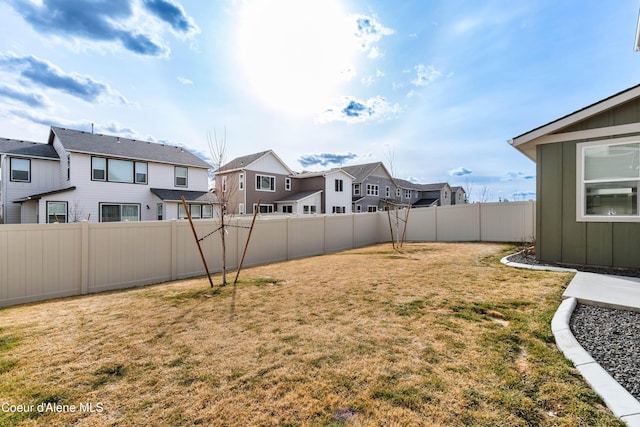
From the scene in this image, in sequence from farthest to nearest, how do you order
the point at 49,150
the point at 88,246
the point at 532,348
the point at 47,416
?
the point at 49,150, the point at 88,246, the point at 532,348, the point at 47,416

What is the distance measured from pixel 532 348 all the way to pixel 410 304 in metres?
1.75

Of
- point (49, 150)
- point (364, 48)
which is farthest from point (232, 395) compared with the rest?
point (49, 150)

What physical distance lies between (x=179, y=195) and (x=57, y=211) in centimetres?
649

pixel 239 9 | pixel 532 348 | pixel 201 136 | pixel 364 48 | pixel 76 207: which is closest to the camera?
pixel 532 348

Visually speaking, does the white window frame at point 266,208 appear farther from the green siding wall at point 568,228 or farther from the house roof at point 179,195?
the green siding wall at point 568,228

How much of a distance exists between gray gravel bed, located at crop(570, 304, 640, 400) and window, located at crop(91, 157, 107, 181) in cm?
2216

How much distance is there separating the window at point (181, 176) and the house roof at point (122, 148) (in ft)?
1.56

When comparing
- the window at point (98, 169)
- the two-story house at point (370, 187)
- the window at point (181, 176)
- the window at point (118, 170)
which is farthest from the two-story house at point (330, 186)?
the window at point (98, 169)

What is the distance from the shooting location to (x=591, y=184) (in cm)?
646

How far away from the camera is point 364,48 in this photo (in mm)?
10945

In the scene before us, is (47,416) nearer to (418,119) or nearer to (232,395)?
(232,395)

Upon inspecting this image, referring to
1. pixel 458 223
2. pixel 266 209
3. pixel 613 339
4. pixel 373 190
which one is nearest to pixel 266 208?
pixel 266 209

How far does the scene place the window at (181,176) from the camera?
2072 centimetres

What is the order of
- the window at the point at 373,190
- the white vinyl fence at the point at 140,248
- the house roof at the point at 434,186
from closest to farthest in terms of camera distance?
1. the white vinyl fence at the point at 140,248
2. the window at the point at 373,190
3. the house roof at the point at 434,186
